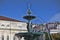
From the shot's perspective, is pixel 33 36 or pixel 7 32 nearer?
pixel 33 36

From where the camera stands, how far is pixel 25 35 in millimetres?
12109

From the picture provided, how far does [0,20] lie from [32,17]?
812 inches

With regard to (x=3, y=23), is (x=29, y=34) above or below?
below

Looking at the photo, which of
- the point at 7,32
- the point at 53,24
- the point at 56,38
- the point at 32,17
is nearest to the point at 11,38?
the point at 7,32

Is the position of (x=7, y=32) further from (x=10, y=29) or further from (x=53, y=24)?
(x=53, y=24)

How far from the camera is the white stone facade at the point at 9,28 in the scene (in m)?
32.8

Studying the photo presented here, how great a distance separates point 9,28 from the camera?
33.9 metres

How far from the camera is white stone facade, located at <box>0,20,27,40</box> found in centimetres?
3284

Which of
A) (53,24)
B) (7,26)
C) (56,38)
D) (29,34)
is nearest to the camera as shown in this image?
(29,34)

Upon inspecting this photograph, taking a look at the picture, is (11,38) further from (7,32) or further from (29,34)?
(29,34)

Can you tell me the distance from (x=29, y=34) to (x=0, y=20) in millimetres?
21148

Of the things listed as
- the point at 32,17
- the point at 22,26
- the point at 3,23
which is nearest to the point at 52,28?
the point at 22,26

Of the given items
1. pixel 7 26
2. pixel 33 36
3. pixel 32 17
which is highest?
pixel 7 26

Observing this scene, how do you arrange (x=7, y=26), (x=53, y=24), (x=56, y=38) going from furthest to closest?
(x=53, y=24) < (x=7, y=26) < (x=56, y=38)
